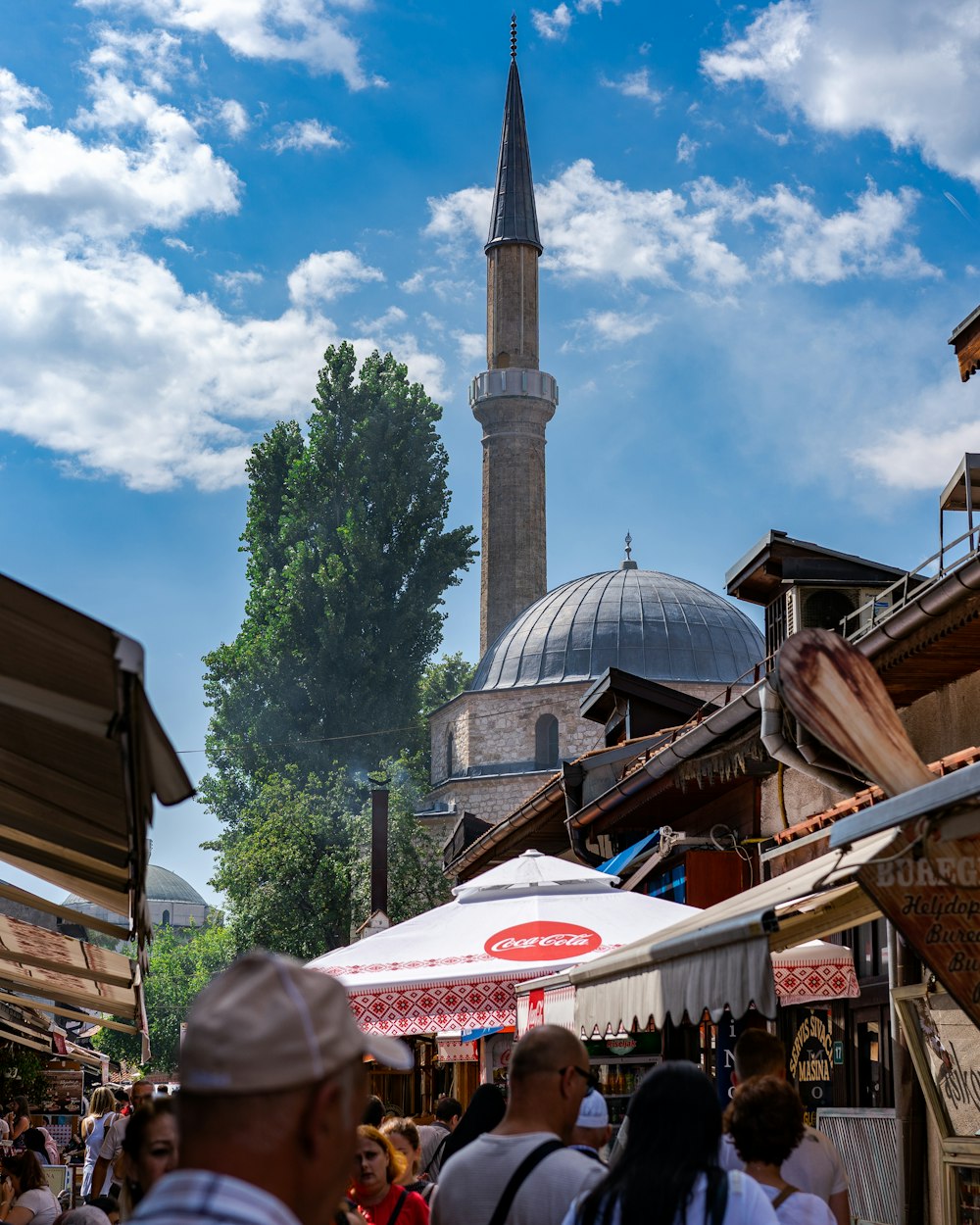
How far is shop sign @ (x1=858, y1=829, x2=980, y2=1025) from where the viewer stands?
406 centimetres

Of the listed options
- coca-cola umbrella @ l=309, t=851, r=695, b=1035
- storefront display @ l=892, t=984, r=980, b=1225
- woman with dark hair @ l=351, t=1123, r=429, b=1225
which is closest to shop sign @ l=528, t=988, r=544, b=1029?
coca-cola umbrella @ l=309, t=851, r=695, b=1035

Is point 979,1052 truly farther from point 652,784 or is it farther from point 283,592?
point 283,592

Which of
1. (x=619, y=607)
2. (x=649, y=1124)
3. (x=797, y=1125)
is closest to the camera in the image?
(x=649, y=1124)

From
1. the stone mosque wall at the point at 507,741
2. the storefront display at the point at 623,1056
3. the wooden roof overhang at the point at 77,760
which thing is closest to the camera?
the wooden roof overhang at the point at 77,760

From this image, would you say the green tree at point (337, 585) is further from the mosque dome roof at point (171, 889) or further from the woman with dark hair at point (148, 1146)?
the mosque dome roof at point (171, 889)

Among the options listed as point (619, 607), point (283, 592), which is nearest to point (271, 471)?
point (283, 592)

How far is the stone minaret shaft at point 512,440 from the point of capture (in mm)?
50688

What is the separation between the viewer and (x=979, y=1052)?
5953 mm

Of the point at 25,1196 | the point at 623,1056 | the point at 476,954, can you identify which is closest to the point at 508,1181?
the point at 25,1196

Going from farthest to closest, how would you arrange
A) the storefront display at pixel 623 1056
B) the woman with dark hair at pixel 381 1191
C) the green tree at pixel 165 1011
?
the green tree at pixel 165 1011 < the storefront display at pixel 623 1056 < the woman with dark hair at pixel 381 1191

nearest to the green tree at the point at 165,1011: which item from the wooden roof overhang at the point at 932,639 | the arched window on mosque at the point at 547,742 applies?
the arched window on mosque at the point at 547,742

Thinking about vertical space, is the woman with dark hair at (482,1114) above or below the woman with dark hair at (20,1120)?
above

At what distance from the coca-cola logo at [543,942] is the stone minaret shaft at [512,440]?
140ft

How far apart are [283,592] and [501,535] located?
879cm
